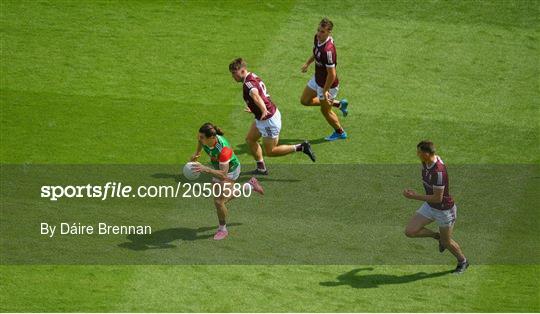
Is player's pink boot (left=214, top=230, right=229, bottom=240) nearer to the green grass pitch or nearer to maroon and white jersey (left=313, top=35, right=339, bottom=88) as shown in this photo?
the green grass pitch

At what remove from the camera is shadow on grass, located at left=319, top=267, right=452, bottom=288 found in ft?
60.3

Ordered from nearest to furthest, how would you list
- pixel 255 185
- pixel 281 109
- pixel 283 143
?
pixel 255 185, pixel 283 143, pixel 281 109

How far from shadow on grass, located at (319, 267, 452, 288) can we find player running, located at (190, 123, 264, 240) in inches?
87.4

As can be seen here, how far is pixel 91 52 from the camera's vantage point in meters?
26.2

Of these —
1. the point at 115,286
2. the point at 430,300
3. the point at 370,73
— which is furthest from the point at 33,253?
the point at 370,73

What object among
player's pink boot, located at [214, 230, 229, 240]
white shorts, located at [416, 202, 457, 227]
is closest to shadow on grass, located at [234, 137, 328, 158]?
player's pink boot, located at [214, 230, 229, 240]

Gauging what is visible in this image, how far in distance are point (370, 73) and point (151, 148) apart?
5.63 metres

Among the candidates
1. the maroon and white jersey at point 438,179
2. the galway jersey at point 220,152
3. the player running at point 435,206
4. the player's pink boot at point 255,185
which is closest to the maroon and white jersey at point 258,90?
the player's pink boot at point 255,185

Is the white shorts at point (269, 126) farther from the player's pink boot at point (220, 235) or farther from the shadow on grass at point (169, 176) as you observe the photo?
the player's pink boot at point (220, 235)

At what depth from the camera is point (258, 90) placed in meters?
20.7

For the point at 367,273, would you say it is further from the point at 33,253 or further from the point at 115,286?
the point at 33,253

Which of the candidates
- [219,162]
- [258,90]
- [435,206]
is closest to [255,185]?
[219,162]

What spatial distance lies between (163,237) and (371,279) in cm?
371

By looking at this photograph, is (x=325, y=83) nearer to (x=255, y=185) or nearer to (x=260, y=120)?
(x=260, y=120)
